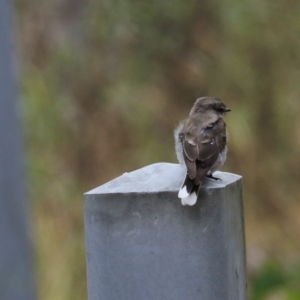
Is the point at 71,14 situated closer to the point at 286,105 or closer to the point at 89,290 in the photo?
the point at 286,105

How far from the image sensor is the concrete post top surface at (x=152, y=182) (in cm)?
296

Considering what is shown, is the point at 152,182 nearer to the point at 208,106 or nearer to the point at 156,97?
the point at 208,106

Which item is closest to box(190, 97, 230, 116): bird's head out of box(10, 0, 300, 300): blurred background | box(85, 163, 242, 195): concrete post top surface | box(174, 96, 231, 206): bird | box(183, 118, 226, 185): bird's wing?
box(174, 96, 231, 206): bird

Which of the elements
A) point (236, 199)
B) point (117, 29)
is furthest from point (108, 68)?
point (236, 199)

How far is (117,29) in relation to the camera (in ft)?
28.0

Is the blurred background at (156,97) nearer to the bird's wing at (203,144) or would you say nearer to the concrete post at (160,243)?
the bird's wing at (203,144)

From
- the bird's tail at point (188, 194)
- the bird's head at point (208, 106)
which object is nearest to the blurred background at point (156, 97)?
the bird's head at point (208, 106)

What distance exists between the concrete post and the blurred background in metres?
4.99

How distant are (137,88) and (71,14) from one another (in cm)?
126

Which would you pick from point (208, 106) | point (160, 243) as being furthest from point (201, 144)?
point (160, 243)

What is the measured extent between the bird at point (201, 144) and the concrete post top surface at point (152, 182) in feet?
0.23

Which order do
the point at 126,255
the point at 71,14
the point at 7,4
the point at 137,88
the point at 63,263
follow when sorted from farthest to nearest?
the point at 71,14
the point at 137,88
the point at 63,263
the point at 7,4
the point at 126,255

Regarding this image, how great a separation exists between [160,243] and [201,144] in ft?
3.67

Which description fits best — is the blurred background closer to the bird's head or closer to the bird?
the bird's head
